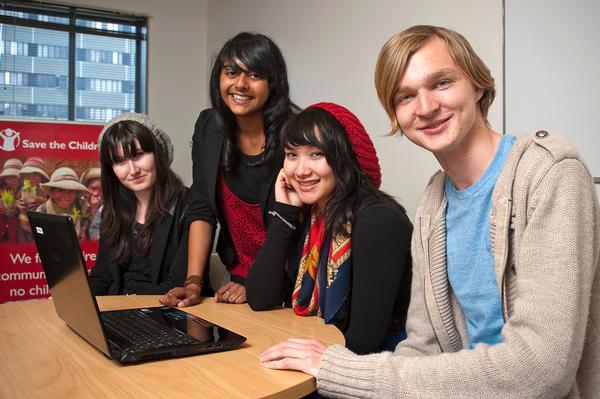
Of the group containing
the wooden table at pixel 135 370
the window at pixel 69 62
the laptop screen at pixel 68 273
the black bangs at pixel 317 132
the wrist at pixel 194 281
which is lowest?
the wooden table at pixel 135 370

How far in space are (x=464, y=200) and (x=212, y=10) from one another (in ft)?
13.4

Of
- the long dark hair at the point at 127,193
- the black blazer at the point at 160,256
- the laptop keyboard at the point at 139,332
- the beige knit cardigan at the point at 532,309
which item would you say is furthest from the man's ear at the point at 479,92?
the long dark hair at the point at 127,193

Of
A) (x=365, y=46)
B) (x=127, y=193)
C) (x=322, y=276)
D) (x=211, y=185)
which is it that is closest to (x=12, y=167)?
(x=127, y=193)

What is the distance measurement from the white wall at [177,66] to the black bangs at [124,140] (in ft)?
8.29

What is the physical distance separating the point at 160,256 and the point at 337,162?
89 centimetres

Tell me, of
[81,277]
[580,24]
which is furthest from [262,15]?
[81,277]

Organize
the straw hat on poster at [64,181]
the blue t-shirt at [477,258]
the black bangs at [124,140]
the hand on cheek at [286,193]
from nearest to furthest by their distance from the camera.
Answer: the blue t-shirt at [477,258], the hand on cheek at [286,193], the black bangs at [124,140], the straw hat on poster at [64,181]

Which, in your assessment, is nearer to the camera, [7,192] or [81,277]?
[81,277]

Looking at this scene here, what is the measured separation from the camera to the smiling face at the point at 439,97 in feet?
3.58

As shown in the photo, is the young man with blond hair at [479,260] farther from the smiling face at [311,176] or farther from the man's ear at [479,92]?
the smiling face at [311,176]

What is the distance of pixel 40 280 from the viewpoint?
10.5 feet

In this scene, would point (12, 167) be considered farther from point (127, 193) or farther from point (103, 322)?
point (103, 322)

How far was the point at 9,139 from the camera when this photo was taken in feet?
10.6

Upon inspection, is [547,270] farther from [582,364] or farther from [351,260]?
[351,260]
